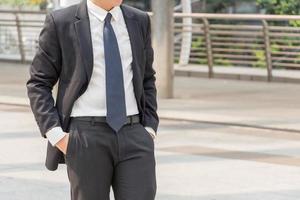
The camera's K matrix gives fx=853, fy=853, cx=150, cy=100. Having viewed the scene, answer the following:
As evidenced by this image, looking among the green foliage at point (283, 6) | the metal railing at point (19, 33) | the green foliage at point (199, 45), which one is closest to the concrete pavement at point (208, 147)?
the green foliage at point (199, 45)

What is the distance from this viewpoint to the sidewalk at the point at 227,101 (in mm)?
11828

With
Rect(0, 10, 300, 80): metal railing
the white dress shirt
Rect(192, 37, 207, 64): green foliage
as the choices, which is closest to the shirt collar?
the white dress shirt

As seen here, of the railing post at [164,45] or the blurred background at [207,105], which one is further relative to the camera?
the railing post at [164,45]

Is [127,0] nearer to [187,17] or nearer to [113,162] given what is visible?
[187,17]

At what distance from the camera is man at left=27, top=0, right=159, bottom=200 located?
3900 mm

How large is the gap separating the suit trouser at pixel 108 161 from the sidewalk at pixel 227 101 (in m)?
7.27

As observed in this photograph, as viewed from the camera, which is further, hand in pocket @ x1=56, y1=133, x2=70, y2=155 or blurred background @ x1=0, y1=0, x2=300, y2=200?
blurred background @ x1=0, y1=0, x2=300, y2=200

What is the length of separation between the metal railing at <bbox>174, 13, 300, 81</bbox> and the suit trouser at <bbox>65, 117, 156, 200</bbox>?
485 inches

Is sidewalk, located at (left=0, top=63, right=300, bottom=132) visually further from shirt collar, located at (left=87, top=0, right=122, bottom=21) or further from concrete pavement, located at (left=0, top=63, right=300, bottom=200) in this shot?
shirt collar, located at (left=87, top=0, right=122, bottom=21)

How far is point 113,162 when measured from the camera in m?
3.95

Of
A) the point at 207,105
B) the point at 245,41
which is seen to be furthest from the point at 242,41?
the point at 207,105

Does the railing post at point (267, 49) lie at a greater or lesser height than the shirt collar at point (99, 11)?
lesser

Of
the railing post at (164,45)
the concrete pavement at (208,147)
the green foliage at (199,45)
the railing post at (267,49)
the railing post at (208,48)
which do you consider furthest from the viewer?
the green foliage at (199,45)

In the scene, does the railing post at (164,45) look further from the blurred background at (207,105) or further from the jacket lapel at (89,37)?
the jacket lapel at (89,37)
